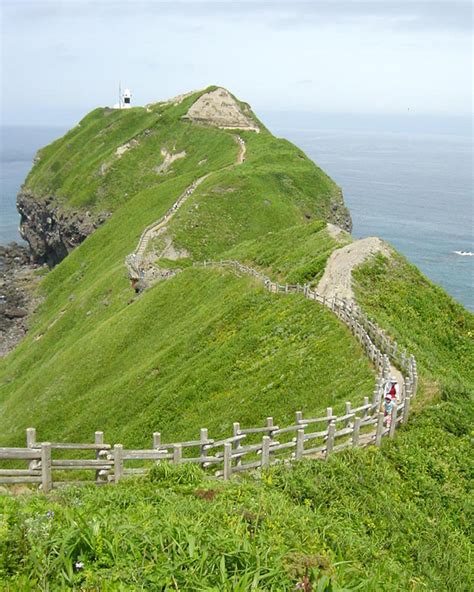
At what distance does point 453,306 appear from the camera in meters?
34.7

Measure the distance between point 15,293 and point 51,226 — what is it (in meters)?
20.7

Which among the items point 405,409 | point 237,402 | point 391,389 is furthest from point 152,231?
point 405,409

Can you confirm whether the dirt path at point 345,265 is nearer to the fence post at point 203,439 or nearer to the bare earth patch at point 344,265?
the bare earth patch at point 344,265

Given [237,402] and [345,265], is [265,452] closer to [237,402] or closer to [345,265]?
[237,402]

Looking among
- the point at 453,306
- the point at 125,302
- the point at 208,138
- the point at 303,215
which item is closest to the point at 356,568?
the point at 453,306

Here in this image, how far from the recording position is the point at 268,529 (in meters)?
10.9

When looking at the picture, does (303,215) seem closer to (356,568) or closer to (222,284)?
(222,284)

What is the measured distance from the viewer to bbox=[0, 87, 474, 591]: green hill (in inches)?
387

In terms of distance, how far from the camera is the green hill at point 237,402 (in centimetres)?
984

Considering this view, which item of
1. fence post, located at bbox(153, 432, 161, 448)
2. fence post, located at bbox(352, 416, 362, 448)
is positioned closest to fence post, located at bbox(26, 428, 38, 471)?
fence post, located at bbox(153, 432, 161, 448)

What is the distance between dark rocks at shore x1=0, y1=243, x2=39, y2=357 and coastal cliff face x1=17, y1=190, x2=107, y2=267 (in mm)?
4275

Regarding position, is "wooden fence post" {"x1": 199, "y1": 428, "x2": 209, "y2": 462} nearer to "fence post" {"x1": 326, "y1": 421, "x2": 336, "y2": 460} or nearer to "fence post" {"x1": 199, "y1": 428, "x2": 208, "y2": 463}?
"fence post" {"x1": 199, "y1": 428, "x2": 208, "y2": 463}

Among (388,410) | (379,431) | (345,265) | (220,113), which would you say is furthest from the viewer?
(220,113)

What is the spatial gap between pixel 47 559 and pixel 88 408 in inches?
1091
